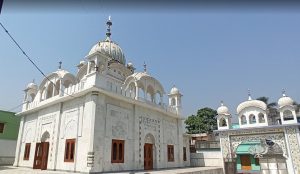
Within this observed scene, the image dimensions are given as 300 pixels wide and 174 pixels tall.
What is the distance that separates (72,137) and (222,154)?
39.8ft

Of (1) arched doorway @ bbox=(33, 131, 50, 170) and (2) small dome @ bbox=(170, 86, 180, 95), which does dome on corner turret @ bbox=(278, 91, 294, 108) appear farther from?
(1) arched doorway @ bbox=(33, 131, 50, 170)

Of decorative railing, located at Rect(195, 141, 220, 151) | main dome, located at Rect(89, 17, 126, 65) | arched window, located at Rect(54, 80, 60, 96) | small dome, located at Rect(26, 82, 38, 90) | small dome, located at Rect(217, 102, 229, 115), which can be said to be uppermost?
A: main dome, located at Rect(89, 17, 126, 65)

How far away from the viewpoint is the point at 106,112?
40.0 feet

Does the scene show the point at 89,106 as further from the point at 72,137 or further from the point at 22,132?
the point at 22,132

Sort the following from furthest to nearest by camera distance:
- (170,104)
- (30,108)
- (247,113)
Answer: (170,104)
(247,113)
(30,108)

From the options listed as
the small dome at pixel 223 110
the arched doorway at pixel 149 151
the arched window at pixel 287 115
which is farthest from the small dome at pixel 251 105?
the arched doorway at pixel 149 151

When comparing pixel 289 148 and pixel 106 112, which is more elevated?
pixel 106 112

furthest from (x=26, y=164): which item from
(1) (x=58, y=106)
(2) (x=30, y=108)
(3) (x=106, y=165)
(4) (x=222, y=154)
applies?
(4) (x=222, y=154)

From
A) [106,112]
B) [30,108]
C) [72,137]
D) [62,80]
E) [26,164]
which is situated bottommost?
[26,164]

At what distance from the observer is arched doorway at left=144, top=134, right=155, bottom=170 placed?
47.4ft

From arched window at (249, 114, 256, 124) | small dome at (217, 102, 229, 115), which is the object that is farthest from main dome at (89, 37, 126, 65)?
arched window at (249, 114, 256, 124)

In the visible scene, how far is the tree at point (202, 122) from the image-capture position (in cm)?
3516

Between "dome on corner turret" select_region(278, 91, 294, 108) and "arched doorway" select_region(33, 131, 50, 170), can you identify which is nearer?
"arched doorway" select_region(33, 131, 50, 170)

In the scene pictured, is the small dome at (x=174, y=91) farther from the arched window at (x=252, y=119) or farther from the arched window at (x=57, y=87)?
the arched window at (x=57, y=87)
